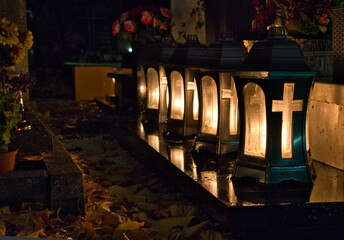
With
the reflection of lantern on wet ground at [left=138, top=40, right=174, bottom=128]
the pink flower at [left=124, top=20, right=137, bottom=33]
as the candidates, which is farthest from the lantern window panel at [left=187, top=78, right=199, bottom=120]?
the pink flower at [left=124, top=20, right=137, bottom=33]

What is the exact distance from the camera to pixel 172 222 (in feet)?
13.4

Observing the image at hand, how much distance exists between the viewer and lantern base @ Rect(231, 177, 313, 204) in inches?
150

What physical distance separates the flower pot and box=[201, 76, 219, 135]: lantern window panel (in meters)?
1.84

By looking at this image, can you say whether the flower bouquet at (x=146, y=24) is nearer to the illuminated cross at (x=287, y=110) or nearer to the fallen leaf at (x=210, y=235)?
the illuminated cross at (x=287, y=110)

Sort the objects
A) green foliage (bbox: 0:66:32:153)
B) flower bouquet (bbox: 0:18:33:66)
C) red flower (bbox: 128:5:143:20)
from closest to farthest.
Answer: green foliage (bbox: 0:66:32:153) → flower bouquet (bbox: 0:18:33:66) → red flower (bbox: 128:5:143:20)

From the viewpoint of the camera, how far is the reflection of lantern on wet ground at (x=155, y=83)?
694 cm

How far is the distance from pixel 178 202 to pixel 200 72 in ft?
4.07

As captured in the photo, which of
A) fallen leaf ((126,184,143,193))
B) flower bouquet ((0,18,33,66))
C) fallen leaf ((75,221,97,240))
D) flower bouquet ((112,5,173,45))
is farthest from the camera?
flower bouquet ((112,5,173,45))

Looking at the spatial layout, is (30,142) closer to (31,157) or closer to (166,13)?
(31,157)

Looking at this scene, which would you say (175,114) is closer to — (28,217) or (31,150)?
(31,150)

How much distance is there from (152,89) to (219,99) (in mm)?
2719

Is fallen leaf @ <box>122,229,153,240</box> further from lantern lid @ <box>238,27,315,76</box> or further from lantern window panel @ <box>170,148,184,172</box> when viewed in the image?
lantern lid @ <box>238,27,315,76</box>

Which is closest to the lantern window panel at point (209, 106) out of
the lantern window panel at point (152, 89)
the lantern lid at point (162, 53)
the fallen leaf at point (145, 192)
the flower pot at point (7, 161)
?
A: the fallen leaf at point (145, 192)

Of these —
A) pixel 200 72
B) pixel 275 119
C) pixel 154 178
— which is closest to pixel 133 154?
pixel 154 178
